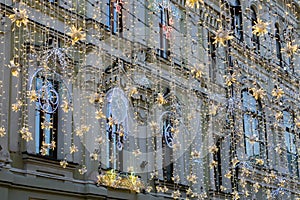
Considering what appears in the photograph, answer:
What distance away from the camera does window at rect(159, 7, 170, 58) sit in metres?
13.9

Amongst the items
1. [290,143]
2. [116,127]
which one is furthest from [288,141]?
[116,127]

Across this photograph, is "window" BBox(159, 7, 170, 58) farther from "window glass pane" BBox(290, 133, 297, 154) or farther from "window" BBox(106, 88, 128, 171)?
"window glass pane" BBox(290, 133, 297, 154)

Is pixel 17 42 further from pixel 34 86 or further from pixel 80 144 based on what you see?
pixel 80 144

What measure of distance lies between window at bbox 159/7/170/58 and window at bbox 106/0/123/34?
158 centimetres

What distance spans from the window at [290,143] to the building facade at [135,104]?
0.20 meters

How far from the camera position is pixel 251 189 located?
635 inches

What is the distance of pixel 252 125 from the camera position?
16984mm

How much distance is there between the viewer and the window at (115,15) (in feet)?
40.1

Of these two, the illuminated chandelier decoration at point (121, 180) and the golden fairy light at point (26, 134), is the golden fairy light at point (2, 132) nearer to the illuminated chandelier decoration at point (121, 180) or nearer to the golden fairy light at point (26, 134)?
the golden fairy light at point (26, 134)

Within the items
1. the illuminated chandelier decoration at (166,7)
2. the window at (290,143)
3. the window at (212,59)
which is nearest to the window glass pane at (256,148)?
the window at (290,143)

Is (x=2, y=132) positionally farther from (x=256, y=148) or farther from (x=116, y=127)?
(x=256, y=148)

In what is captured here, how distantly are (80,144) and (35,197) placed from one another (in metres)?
1.51

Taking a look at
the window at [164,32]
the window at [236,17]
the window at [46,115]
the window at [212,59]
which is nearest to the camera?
the window at [46,115]

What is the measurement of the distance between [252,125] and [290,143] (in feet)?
7.42
